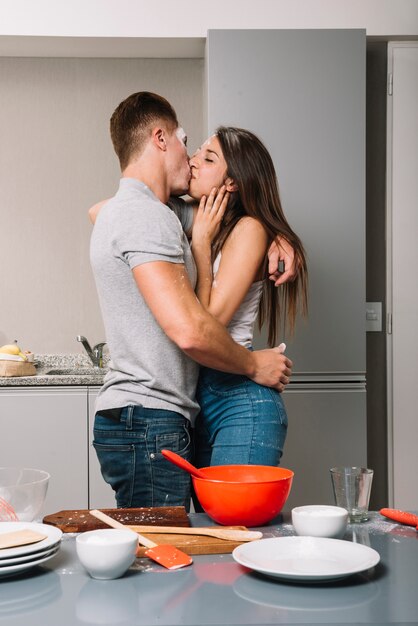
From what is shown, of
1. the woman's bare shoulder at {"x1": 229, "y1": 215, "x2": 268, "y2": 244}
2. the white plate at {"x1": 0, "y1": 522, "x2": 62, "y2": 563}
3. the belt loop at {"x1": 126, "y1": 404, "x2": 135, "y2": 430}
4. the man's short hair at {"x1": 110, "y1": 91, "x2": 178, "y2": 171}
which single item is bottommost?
the white plate at {"x1": 0, "y1": 522, "x2": 62, "y2": 563}

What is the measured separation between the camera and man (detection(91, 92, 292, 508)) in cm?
158

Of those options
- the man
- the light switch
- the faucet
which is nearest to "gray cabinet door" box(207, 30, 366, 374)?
the light switch

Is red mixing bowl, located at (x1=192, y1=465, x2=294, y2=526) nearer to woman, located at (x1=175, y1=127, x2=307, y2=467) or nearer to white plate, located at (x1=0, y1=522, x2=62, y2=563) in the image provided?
white plate, located at (x1=0, y1=522, x2=62, y2=563)

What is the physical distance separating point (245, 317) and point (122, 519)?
0.77m

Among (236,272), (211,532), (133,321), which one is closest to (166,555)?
(211,532)

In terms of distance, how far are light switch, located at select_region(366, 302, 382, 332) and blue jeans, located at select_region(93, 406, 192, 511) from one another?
1.77 m

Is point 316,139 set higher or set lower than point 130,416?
higher

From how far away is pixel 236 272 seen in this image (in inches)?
72.0

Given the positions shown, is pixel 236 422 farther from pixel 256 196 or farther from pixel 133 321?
pixel 256 196

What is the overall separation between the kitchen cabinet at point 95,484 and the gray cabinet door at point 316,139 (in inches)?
31.3

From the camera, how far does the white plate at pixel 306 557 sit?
995 millimetres

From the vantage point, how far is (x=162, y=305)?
5.08ft

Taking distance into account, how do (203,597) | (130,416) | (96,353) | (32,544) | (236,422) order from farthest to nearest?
(96,353)
(236,422)
(130,416)
(32,544)
(203,597)

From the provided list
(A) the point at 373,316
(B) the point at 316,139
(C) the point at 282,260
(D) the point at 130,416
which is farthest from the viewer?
(A) the point at 373,316
